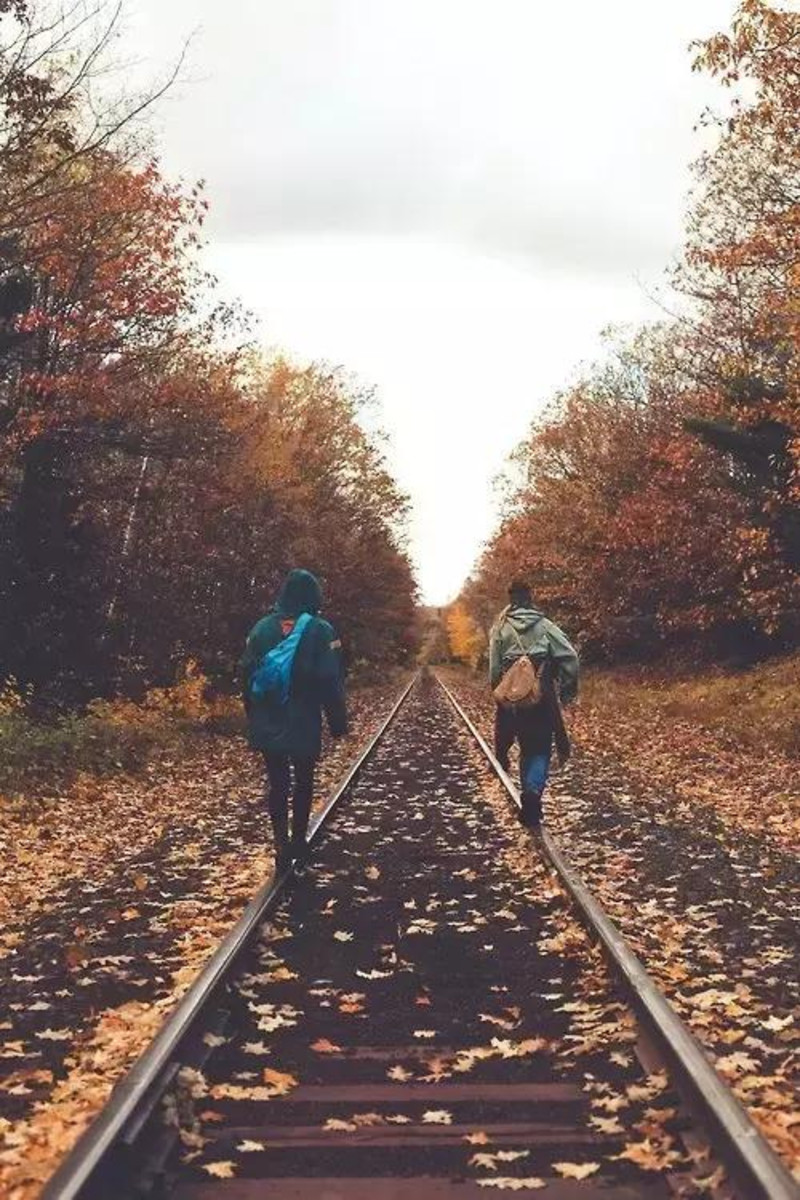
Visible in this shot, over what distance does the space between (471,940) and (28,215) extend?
1306 cm

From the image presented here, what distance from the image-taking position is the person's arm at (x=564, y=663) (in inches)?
399

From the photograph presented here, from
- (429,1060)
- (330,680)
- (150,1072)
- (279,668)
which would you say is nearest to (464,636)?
(330,680)

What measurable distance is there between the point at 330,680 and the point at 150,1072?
4.18 meters

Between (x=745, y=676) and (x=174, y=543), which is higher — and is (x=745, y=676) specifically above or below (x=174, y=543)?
below

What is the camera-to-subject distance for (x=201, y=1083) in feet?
14.7

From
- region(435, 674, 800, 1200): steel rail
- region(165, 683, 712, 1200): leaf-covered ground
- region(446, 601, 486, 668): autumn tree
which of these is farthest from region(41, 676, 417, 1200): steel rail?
region(446, 601, 486, 668): autumn tree

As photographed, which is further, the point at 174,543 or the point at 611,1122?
the point at 174,543

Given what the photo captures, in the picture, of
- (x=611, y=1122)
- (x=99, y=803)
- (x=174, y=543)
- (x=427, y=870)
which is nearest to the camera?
(x=611, y=1122)

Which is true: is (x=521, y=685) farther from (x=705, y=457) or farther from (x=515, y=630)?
(x=705, y=457)

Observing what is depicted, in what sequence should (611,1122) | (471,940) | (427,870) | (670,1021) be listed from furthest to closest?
(427,870)
(471,940)
(670,1021)
(611,1122)

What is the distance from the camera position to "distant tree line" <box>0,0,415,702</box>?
651 inches

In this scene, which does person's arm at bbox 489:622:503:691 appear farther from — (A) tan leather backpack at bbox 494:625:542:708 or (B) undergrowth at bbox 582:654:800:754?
(B) undergrowth at bbox 582:654:800:754

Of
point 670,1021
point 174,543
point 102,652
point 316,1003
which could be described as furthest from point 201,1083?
point 174,543

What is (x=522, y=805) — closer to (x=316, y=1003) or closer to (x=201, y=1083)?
(x=316, y=1003)
